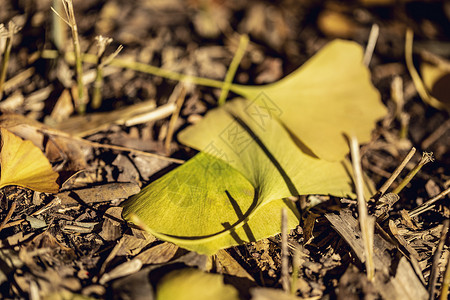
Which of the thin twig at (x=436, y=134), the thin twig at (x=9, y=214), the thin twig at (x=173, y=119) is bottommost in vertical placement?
the thin twig at (x=9, y=214)

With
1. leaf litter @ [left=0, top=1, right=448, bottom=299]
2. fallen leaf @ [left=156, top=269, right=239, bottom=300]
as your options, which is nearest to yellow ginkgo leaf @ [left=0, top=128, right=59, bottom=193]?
leaf litter @ [left=0, top=1, right=448, bottom=299]

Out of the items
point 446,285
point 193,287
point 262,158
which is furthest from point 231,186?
point 446,285

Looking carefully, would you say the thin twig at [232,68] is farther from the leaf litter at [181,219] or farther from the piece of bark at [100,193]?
the piece of bark at [100,193]

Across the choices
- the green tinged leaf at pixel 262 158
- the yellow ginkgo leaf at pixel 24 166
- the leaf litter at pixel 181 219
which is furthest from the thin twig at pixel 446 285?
the yellow ginkgo leaf at pixel 24 166

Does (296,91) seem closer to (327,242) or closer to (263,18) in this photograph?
(327,242)

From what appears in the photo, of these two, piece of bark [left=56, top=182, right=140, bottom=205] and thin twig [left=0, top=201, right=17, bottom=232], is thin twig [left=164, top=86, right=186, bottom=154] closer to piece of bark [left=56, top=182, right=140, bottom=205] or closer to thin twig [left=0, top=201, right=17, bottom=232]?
piece of bark [left=56, top=182, right=140, bottom=205]

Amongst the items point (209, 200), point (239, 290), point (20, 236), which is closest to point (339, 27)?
point (209, 200)
